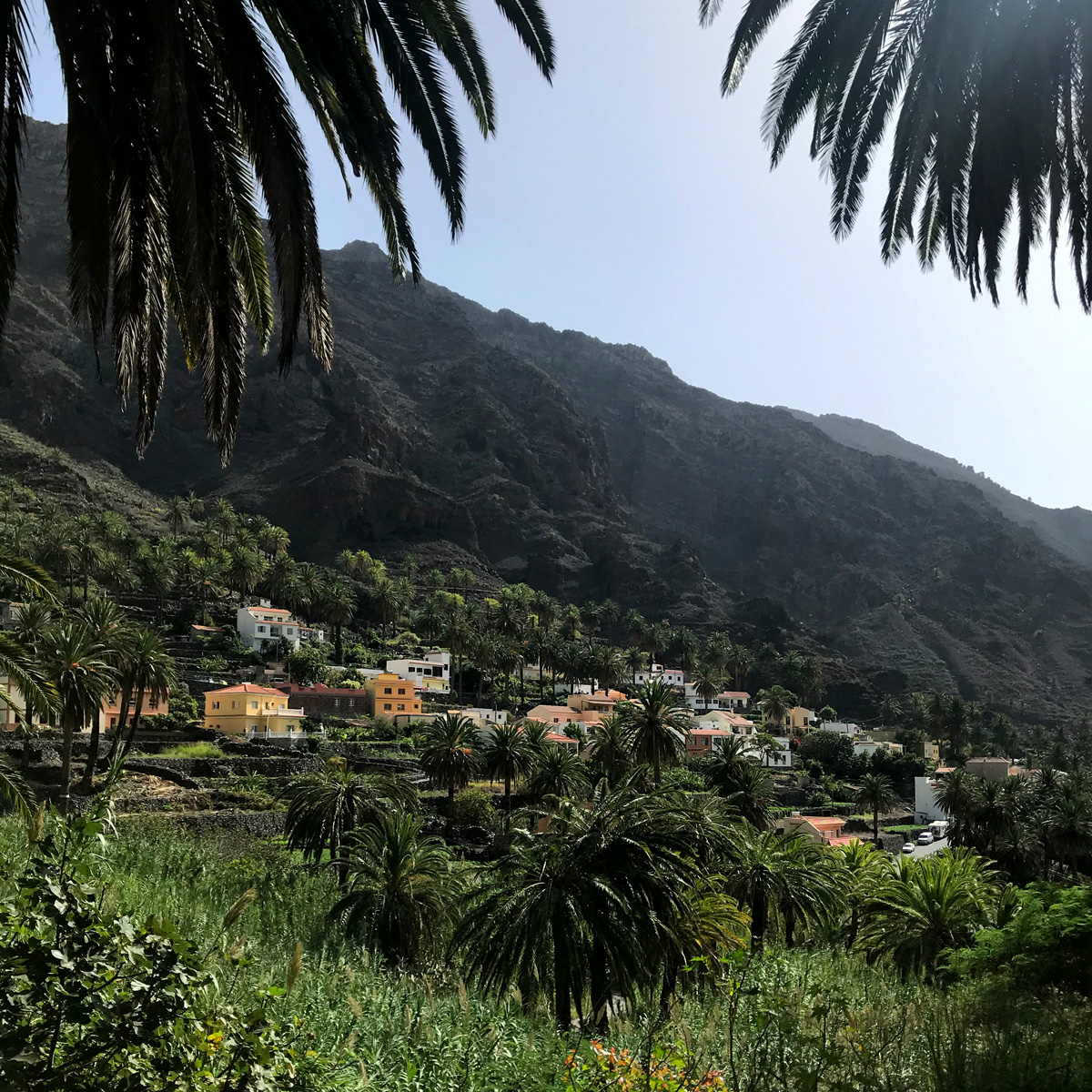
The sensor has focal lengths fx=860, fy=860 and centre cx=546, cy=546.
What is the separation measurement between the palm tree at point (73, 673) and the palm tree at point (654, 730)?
25.6m

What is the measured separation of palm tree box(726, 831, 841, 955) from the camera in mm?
22484

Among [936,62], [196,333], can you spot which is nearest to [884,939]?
[936,62]

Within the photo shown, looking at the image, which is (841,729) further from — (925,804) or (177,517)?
(177,517)

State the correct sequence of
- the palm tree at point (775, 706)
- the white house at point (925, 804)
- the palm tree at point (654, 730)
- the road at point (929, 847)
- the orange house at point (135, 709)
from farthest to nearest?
1. the palm tree at point (775, 706)
2. the white house at point (925, 804)
3. the orange house at point (135, 709)
4. the road at point (929, 847)
5. the palm tree at point (654, 730)

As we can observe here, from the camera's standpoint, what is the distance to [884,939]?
69.2ft

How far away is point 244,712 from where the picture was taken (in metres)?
68.1

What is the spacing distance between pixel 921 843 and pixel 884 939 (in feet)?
140

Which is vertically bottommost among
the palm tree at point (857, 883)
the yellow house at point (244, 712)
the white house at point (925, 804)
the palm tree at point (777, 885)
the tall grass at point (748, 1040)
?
the white house at point (925, 804)

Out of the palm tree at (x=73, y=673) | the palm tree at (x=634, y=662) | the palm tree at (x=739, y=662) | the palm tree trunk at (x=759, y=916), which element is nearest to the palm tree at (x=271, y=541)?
the palm tree at (x=634, y=662)

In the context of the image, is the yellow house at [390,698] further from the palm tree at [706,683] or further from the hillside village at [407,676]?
the palm tree at [706,683]

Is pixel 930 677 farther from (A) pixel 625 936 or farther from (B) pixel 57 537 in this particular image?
(A) pixel 625 936

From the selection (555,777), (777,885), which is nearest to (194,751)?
(555,777)

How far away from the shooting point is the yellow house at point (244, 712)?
67.9 m

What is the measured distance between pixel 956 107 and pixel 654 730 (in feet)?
128
